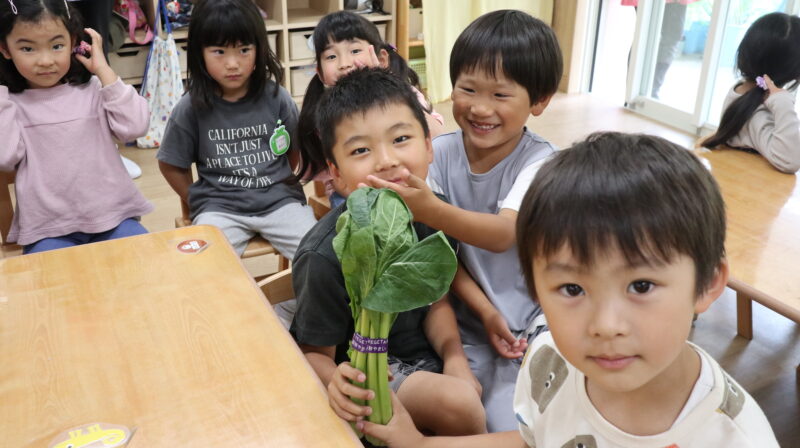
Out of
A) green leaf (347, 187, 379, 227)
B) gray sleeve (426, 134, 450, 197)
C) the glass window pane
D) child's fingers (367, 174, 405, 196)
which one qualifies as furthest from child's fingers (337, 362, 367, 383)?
the glass window pane

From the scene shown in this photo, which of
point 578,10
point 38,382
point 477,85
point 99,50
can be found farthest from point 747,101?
point 578,10

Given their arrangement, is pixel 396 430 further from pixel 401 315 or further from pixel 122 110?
pixel 122 110

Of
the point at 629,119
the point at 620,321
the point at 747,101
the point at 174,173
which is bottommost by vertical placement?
the point at 629,119

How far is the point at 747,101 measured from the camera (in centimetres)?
236

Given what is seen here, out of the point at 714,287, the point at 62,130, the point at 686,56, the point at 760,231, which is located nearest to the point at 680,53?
the point at 686,56

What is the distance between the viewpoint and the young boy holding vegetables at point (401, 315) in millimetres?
1210

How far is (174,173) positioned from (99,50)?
1.39 feet

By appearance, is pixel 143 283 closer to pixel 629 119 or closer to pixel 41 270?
pixel 41 270

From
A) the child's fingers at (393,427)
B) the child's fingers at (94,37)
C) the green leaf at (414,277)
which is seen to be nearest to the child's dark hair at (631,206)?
the green leaf at (414,277)

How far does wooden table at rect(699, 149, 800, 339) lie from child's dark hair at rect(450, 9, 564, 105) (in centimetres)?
52

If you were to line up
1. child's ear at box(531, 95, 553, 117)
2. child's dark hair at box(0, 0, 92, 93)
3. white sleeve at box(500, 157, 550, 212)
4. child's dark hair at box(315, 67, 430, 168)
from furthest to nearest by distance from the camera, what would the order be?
child's dark hair at box(0, 0, 92, 93) → child's ear at box(531, 95, 553, 117) → white sleeve at box(500, 157, 550, 212) → child's dark hair at box(315, 67, 430, 168)

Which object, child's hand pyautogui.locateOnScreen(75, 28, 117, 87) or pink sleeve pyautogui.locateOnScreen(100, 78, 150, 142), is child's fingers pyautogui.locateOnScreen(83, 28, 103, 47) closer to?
child's hand pyautogui.locateOnScreen(75, 28, 117, 87)

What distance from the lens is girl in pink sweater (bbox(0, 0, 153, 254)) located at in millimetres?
1909

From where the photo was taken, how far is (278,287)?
150cm
